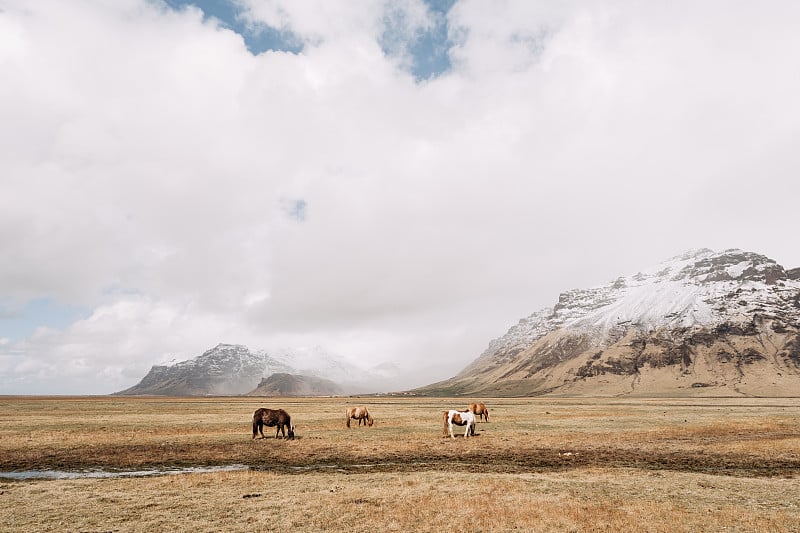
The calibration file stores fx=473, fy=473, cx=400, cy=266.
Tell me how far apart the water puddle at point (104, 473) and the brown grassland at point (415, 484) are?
3.21 ft

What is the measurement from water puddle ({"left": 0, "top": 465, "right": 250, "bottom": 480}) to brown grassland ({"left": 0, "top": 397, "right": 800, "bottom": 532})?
3.21 feet

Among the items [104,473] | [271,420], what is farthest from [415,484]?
[271,420]

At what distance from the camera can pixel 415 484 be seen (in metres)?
20.5

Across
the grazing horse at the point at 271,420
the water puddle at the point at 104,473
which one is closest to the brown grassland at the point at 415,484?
the water puddle at the point at 104,473

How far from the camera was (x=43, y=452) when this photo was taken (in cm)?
3052

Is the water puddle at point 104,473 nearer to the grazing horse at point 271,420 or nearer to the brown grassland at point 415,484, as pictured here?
the brown grassland at point 415,484

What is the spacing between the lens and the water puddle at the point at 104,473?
930 inches

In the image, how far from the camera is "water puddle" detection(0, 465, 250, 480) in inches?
930

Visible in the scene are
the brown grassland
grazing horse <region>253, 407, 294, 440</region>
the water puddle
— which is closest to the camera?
the brown grassland

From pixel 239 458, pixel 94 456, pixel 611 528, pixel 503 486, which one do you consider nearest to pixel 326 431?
pixel 239 458

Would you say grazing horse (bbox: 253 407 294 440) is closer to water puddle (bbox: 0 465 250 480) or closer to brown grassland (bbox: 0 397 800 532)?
brown grassland (bbox: 0 397 800 532)

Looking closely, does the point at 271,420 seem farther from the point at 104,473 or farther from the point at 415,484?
the point at 415,484

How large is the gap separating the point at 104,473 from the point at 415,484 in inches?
653

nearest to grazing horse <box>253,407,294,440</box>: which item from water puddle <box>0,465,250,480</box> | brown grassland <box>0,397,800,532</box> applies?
brown grassland <box>0,397,800,532</box>
